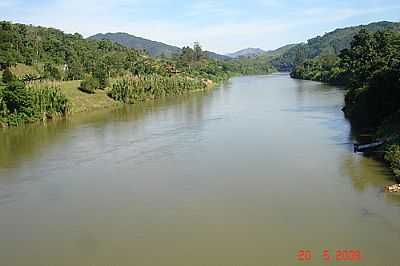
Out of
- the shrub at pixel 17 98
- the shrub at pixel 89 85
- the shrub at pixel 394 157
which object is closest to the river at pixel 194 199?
the shrub at pixel 394 157

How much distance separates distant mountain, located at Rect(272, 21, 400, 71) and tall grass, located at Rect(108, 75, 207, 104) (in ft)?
244

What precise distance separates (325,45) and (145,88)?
111m

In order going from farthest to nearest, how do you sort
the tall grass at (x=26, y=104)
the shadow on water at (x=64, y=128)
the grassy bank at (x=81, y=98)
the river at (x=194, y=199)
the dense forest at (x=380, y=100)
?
1. the grassy bank at (x=81, y=98)
2. the tall grass at (x=26, y=104)
3. the shadow on water at (x=64, y=128)
4. the dense forest at (x=380, y=100)
5. the river at (x=194, y=199)

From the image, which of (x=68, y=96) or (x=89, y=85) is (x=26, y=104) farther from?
(x=89, y=85)

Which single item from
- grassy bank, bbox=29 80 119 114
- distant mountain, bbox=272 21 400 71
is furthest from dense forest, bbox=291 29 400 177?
distant mountain, bbox=272 21 400 71

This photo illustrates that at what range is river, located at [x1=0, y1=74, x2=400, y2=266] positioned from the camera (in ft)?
31.3

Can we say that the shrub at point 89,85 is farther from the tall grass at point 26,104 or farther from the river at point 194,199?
the river at point 194,199

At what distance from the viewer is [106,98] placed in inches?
1478

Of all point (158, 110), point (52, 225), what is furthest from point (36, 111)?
point (52, 225)

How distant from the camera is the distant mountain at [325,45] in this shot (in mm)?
127750

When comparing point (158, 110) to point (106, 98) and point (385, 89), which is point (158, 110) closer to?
point (106, 98)

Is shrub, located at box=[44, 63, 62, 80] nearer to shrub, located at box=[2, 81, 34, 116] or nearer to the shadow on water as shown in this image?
the shadow on water
